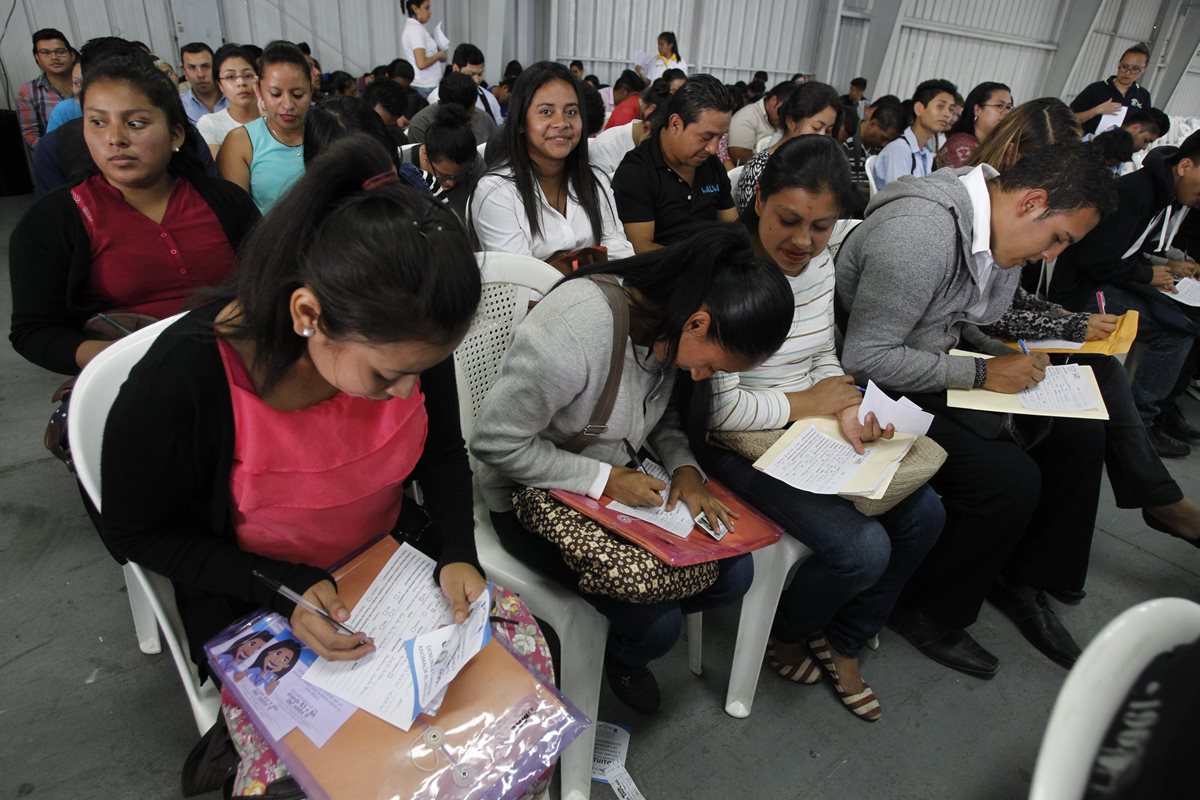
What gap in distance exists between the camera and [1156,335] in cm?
282

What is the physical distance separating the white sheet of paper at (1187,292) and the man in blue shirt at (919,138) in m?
1.36

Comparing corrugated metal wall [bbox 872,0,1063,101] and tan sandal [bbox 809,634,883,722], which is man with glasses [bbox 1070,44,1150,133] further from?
tan sandal [bbox 809,634,883,722]

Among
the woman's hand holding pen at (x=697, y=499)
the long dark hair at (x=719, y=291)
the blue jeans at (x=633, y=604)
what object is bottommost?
the blue jeans at (x=633, y=604)

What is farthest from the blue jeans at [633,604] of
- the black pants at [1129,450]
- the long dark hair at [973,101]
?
the long dark hair at [973,101]

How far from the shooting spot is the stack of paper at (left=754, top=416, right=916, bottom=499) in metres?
A: 1.37

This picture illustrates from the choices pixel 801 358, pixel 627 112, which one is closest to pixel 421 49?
pixel 627 112

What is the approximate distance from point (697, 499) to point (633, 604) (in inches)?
9.9

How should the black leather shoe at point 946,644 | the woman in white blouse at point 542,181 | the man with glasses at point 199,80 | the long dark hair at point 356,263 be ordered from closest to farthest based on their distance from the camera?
the long dark hair at point 356,263 < the black leather shoe at point 946,644 < the woman in white blouse at point 542,181 < the man with glasses at point 199,80

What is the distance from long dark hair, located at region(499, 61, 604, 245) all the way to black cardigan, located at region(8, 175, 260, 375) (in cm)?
116

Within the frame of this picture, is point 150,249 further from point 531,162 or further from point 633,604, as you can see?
point 633,604

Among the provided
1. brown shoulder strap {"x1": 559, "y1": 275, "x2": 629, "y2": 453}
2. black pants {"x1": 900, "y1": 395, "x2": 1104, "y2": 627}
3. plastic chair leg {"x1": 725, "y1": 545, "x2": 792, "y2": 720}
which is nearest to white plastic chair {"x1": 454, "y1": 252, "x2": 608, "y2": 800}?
brown shoulder strap {"x1": 559, "y1": 275, "x2": 629, "y2": 453}

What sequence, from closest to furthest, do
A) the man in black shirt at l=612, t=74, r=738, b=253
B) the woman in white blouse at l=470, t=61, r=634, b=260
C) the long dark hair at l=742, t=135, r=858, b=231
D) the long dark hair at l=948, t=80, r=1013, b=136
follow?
the long dark hair at l=742, t=135, r=858, b=231
the woman in white blouse at l=470, t=61, r=634, b=260
the man in black shirt at l=612, t=74, r=738, b=253
the long dark hair at l=948, t=80, r=1013, b=136

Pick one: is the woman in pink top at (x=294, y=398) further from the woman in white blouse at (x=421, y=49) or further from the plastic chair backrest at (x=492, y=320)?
the woman in white blouse at (x=421, y=49)

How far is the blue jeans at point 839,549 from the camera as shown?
1423mm
